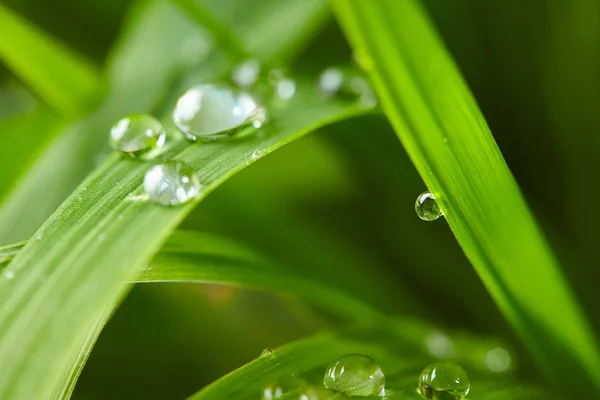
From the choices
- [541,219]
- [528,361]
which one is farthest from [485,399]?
[541,219]

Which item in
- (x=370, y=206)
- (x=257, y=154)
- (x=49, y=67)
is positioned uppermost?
(x=370, y=206)

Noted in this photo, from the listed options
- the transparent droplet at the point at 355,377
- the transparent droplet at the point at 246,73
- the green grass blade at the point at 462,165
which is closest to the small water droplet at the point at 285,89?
the transparent droplet at the point at 246,73

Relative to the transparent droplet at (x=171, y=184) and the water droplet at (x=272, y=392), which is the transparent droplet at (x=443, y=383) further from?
the transparent droplet at (x=171, y=184)

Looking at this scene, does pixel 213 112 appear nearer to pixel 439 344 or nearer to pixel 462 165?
pixel 462 165

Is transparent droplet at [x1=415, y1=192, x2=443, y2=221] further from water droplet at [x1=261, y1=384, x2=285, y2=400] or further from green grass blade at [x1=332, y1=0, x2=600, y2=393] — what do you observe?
water droplet at [x1=261, y1=384, x2=285, y2=400]

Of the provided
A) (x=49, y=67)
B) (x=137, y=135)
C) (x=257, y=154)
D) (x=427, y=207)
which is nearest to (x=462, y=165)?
(x=427, y=207)

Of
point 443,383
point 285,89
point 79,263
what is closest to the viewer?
point 79,263
